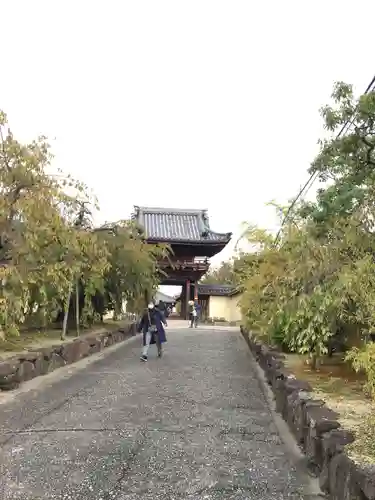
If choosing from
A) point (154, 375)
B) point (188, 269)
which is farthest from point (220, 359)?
point (188, 269)

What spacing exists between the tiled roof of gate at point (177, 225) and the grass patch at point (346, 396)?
991 inches

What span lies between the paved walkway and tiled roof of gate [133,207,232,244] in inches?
1031

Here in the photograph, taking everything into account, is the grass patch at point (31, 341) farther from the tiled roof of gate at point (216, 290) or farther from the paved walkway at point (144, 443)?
the tiled roof of gate at point (216, 290)

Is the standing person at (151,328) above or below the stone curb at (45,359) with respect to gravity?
above

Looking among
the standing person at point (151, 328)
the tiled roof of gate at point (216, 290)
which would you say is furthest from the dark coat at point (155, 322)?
the tiled roof of gate at point (216, 290)

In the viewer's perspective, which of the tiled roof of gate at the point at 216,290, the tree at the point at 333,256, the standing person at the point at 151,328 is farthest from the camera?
the tiled roof of gate at the point at 216,290

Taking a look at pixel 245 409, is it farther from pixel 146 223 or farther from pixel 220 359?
pixel 146 223

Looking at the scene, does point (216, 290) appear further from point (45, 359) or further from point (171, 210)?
point (45, 359)

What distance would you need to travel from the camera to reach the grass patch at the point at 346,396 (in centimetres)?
427

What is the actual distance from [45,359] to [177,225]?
2906 cm

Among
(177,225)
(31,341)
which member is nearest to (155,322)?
(31,341)

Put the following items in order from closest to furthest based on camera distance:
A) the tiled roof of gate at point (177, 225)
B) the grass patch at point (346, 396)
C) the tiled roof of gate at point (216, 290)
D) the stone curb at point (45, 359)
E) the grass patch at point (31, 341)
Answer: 1. the grass patch at point (346, 396)
2. the stone curb at point (45, 359)
3. the grass patch at point (31, 341)
4. the tiled roof of gate at point (177, 225)
5. the tiled roof of gate at point (216, 290)

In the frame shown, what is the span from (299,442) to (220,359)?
27.1ft

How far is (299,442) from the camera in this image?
227 inches
